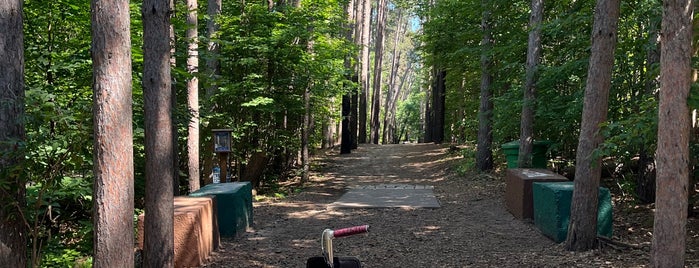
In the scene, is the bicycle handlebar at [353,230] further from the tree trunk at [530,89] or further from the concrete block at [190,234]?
the tree trunk at [530,89]

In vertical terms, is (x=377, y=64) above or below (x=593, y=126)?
above

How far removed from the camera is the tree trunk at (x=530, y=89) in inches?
454

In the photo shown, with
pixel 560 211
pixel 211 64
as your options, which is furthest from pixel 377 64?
pixel 560 211

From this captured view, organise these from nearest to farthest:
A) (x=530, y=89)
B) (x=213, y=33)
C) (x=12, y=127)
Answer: (x=12, y=127) < (x=530, y=89) < (x=213, y=33)

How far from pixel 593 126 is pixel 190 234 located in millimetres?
5370

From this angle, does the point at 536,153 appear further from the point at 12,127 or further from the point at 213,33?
the point at 12,127

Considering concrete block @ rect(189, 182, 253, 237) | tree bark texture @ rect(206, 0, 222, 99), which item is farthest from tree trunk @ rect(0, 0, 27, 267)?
tree bark texture @ rect(206, 0, 222, 99)

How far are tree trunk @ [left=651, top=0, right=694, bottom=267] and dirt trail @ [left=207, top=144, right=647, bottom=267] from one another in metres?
1.59

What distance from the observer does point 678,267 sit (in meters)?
5.03

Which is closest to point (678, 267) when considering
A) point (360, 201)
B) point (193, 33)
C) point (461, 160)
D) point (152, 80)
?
point (152, 80)

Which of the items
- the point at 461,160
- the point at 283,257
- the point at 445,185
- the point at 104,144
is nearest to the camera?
the point at 104,144

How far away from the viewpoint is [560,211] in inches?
307

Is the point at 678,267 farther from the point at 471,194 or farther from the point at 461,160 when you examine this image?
the point at 461,160

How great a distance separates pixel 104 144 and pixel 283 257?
338 cm
